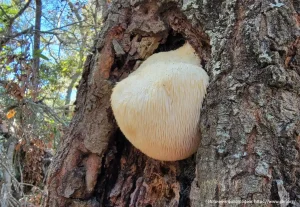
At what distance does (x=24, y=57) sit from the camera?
10.6ft

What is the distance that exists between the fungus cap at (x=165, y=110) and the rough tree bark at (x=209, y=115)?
81mm

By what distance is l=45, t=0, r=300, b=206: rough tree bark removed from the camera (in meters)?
1.17

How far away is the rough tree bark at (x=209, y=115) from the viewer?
117cm

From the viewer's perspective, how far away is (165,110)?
1413 millimetres

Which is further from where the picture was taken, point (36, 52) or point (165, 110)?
point (36, 52)

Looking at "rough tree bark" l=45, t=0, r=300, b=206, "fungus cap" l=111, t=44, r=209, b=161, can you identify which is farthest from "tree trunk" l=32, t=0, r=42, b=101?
"fungus cap" l=111, t=44, r=209, b=161

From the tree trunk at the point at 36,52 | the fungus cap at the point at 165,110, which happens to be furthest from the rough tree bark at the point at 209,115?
the tree trunk at the point at 36,52

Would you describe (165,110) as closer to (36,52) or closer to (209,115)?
(209,115)

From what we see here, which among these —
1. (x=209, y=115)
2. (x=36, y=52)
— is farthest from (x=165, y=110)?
(x=36, y=52)

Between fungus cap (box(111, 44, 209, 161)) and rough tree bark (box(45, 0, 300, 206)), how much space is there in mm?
81

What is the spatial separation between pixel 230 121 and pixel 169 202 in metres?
0.60

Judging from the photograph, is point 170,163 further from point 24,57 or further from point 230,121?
point 24,57

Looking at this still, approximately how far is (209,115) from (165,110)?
0.65 feet

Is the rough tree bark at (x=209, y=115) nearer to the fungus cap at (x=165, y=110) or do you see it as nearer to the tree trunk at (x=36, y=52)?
the fungus cap at (x=165, y=110)
